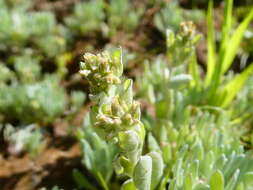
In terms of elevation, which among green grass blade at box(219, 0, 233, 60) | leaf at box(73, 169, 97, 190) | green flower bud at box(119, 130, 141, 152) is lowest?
leaf at box(73, 169, 97, 190)

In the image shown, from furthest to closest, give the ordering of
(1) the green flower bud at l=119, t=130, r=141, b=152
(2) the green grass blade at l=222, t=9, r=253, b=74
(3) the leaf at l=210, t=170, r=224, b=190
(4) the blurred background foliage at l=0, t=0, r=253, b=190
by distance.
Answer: (2) the green grass blade at l=222, t=9, r=253, b=74 < (4) the blurred background foliage at l=0, t=0, r=253, b=190 < (3) the leaf at l=210, t=170, r=224, b=190 < (1) the green flower bud at l=119, t=130, r=141, b=152

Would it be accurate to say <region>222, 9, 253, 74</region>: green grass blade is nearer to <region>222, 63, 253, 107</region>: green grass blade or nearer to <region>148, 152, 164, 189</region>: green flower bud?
<region>222, 63, 253, 107</region>: green grass blade

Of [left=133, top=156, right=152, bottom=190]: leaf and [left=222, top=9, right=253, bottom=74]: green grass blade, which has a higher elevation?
[left=222, top=9, right=253, bottom=74]: green grass blade

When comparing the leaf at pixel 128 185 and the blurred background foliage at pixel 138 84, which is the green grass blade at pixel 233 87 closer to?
the blurred background foliage at pixel 138 84

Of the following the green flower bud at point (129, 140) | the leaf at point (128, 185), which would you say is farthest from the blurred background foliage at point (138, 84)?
the green flower bud at point (129, 140)

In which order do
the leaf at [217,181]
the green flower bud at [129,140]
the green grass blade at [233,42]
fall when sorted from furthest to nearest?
the green grass blade at [233,42] < the leaf at [217,181] < the green flower bud at [129,140]

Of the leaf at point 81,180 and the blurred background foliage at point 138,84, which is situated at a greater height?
the blurred background foliage at point 138,84

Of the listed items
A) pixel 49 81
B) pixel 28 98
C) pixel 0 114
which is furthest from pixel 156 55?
pixel 0 114

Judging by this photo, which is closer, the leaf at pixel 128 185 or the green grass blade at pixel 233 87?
the leaf at pixel 128 185

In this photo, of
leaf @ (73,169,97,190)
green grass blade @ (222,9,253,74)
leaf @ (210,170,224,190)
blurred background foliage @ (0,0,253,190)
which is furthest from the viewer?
green grass blade @ (222,9,253,74)

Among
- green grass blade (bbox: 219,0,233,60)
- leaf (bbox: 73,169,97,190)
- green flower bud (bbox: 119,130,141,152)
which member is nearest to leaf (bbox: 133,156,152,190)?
green flower bud (bbox: 119,130,141,152)
